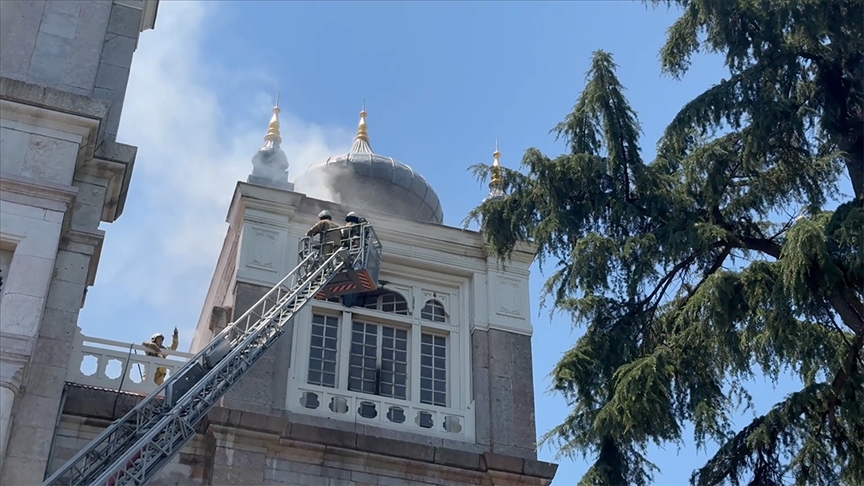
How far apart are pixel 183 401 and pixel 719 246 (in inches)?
255

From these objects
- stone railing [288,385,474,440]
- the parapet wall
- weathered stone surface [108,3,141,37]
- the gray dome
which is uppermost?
the gray dome

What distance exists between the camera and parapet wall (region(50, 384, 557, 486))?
48.8 ft

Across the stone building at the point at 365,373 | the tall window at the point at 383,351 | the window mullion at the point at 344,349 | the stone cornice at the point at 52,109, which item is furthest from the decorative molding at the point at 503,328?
the stone cornice at the point at 52,109

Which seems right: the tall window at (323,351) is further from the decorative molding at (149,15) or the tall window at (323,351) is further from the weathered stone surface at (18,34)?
the weathered stone surface at (18,34)

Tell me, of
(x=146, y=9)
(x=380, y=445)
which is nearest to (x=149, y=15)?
(x=146, y=9)

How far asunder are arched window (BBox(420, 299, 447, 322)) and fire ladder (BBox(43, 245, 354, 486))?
2750 millimetres

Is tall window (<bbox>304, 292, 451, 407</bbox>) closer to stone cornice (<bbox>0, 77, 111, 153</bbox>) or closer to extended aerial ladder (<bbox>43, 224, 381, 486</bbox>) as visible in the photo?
extended aerial ladder (<bbox>43, 224, 381, 486</bbox>)

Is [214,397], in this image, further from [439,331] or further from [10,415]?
[439,331]

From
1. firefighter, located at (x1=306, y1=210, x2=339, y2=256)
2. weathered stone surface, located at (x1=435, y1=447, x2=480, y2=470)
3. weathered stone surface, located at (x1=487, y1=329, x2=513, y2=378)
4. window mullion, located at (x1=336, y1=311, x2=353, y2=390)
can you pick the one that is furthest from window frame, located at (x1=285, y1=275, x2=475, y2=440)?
firefighter, located at (x1=306, y1=210, x2=339, y2=256)

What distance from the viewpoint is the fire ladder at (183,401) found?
1237 cm

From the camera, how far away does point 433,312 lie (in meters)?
18.2

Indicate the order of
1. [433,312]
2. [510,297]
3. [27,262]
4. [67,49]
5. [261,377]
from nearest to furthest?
[27,262] < [67,49] < [261,377] < [433,312] < [510,297]

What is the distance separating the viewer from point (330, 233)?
52.3 ft

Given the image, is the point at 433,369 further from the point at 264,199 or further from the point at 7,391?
the point at 7,391
